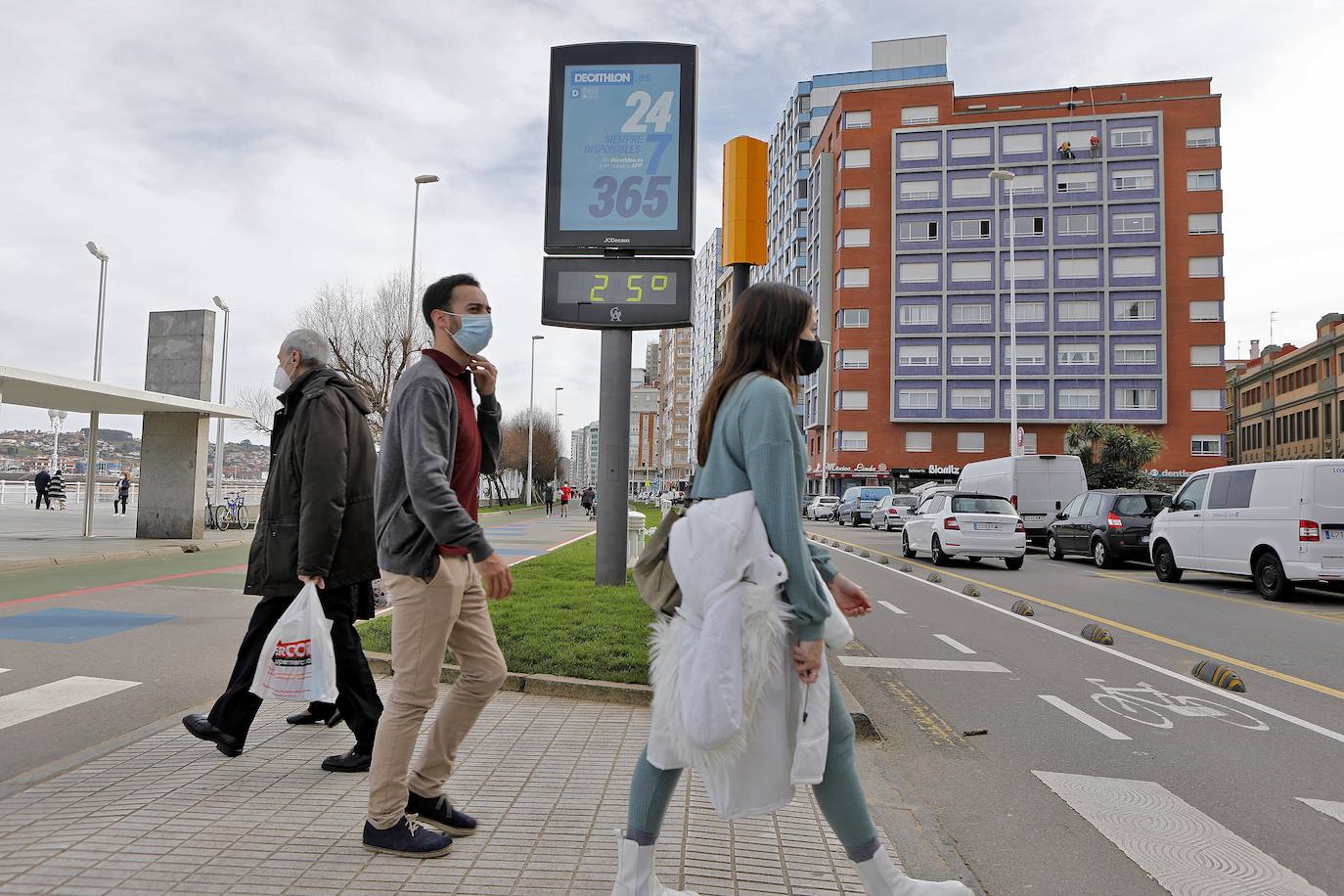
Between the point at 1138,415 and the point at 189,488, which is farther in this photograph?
the point at 1138,415

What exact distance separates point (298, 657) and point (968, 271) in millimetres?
62532

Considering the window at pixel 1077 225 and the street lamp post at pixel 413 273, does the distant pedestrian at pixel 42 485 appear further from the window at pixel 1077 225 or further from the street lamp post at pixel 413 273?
the window at pixel 1077 225

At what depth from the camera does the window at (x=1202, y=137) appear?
59.2 metres

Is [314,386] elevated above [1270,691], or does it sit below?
above

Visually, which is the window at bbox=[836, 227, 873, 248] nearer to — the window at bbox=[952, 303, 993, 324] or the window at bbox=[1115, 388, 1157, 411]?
the window at bbox=[952, 303, 993, 324]

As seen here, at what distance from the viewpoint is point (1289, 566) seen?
12234 millimetres

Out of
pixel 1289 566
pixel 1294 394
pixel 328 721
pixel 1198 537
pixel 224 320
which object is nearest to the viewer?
pixel 328 721

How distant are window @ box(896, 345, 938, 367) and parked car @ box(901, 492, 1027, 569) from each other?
4469 centimetres

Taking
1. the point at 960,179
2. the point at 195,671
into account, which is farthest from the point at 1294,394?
the point at 195,671

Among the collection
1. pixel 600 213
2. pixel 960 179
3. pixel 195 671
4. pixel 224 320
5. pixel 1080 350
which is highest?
pixel 960 179

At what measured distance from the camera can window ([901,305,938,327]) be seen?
61.7 metres

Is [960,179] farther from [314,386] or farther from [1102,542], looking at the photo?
[314,386]

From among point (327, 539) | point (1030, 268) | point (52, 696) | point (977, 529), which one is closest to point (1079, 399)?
point (1030, 268)

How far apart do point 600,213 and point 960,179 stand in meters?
58.4
